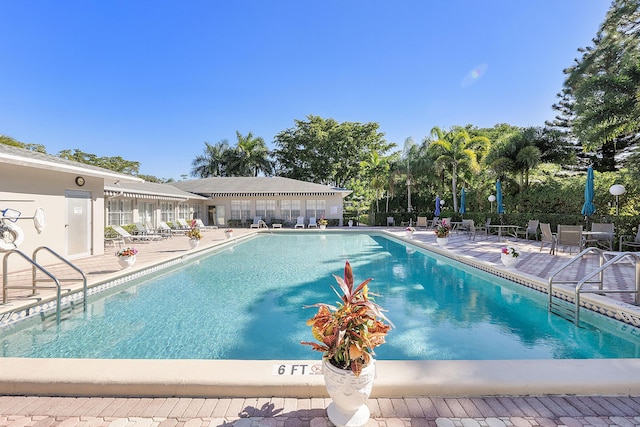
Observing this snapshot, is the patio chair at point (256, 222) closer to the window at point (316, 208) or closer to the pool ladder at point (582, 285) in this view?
the window at point (316, 208)

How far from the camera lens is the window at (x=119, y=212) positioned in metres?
17.5

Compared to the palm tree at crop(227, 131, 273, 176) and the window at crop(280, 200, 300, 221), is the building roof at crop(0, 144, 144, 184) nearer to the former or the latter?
the window at crop(280, 200, 300, 221)

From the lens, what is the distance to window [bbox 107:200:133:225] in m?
17.5

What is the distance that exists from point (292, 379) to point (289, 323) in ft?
10.2

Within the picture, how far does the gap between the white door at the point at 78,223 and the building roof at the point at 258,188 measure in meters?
17.3

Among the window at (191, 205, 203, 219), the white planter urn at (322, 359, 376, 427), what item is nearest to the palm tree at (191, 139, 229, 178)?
the window at (191, 205, 203, 219)

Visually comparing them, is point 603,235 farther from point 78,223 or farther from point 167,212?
point 167,212

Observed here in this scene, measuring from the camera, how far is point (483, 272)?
9.73 metres

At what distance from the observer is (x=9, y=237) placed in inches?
244

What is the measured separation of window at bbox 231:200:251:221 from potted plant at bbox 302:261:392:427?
93.5ft

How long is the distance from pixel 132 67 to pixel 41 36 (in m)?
5.34

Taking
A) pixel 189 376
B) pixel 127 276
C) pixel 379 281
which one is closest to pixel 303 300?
pixel 379 281

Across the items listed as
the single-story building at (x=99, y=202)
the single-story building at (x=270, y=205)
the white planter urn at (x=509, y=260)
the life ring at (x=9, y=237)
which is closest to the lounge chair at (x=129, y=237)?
the single-story building at (x=99, y=202)

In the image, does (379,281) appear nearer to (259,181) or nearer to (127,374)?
(127,374)
